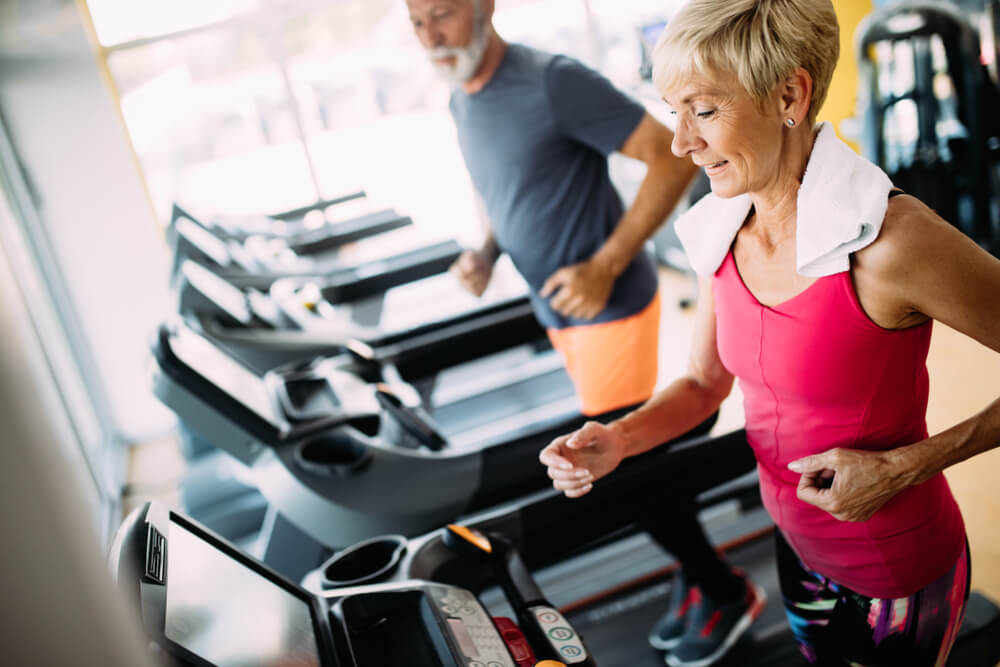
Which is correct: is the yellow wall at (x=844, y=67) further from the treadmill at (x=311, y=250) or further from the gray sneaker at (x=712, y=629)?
the treadmill at (x=311, y=250)

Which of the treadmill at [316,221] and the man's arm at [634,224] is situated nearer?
→ the man's arm at [634,224]

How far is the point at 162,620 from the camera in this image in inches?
30.5

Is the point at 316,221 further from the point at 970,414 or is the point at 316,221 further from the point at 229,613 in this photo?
the point at 970,414

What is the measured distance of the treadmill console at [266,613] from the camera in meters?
0.81

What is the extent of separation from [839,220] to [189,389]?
1.42 m

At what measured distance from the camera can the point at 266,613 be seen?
38.5 inches

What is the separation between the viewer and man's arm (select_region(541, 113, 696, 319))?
5.30 ft

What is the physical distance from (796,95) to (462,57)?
103 cm

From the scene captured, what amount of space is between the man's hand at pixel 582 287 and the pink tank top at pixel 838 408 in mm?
677

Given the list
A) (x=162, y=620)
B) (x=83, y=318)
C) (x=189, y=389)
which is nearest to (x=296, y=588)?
(x=162, y=620)

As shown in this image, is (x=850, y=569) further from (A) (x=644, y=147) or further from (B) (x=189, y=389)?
(B) (x=189, y=389)

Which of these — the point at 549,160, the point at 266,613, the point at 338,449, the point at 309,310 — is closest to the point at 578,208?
the point at 549,160

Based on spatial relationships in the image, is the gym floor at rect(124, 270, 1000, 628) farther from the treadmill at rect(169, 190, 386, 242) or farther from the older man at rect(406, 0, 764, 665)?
the treadmill at rect(169, 190, 386, 242)

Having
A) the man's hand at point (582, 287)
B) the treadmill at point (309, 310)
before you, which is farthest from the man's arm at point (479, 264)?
the treadmill at point (309, 310)
